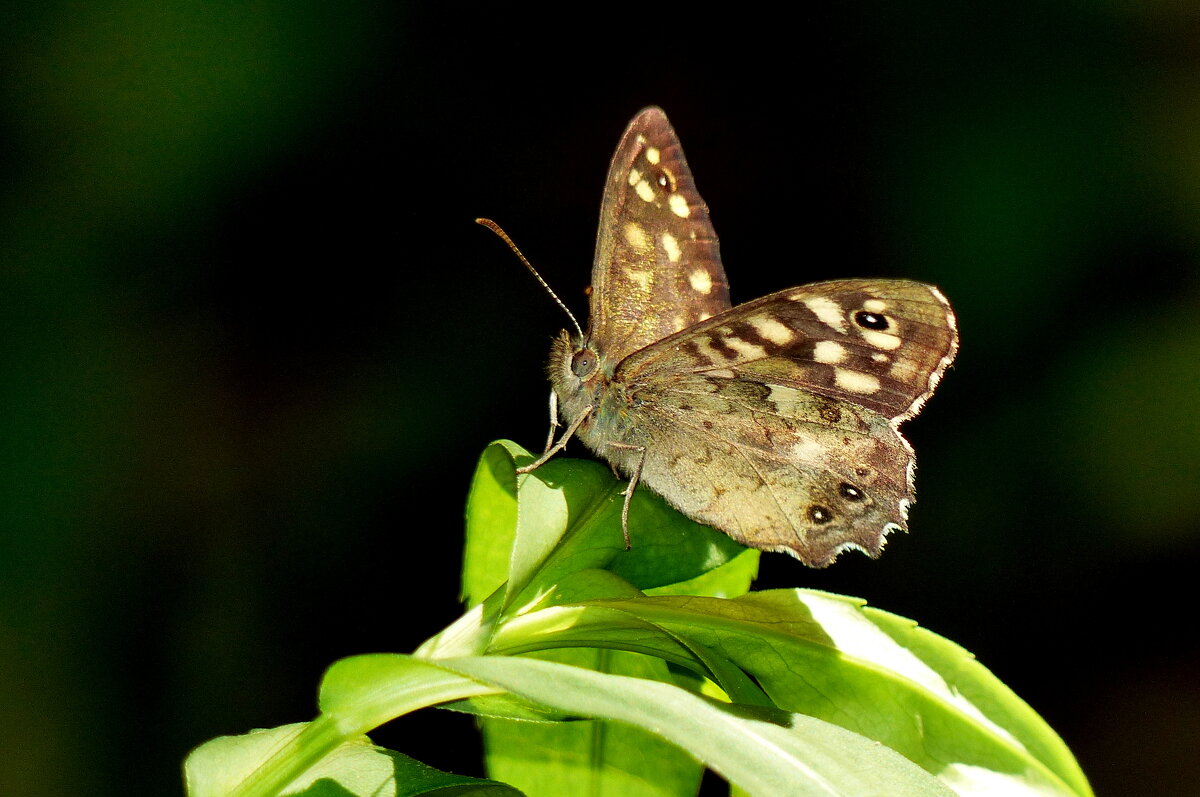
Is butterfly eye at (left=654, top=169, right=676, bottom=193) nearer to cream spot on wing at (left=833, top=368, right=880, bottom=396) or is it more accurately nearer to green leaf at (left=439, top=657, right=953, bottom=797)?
cream spot on wing at (left=833, top=368, right=880, bottom=396)

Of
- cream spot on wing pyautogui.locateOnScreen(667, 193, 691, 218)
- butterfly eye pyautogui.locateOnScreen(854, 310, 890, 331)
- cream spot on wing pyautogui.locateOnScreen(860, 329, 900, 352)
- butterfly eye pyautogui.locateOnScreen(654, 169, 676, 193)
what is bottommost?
cream spot on wing pyautogui.locateOnScreen(860, 329, 900, 352)

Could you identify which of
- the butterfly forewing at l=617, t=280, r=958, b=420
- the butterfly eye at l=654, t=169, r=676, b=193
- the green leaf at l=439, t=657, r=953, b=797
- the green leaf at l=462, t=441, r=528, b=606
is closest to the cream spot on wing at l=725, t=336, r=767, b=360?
the butterfly forewing at l=617, t=280, r=958, b=420

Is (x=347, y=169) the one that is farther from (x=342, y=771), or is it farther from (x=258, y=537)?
(x=342, y=771)

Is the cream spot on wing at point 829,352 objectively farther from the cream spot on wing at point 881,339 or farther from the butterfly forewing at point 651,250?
the butterfly forewing at point 651,250

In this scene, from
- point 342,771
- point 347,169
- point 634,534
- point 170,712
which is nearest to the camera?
point 342,771

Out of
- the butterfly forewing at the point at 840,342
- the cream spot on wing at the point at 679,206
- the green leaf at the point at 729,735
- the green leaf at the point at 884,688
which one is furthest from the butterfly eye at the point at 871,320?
the green leaf at the point at 729,735

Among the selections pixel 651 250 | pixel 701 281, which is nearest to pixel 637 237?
pixel 651 250

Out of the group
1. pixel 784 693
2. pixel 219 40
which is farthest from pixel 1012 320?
pixel 219 40
